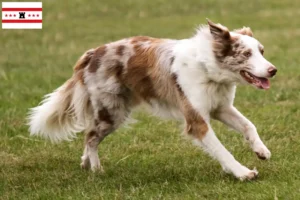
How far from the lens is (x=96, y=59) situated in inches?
297

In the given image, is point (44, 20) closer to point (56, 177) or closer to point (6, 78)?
point (6, 78)

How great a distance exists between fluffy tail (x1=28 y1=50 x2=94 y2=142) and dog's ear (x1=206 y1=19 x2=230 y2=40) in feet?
5.40

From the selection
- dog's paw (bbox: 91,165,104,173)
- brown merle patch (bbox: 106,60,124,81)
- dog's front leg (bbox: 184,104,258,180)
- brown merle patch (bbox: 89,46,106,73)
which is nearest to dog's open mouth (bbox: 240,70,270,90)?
dog's front leg (bbox: 184,104,258,180)

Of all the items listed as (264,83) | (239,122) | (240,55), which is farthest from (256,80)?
(239,122)

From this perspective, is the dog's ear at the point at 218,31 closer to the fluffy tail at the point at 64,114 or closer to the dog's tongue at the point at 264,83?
the dog's tongue at the point at 264,83

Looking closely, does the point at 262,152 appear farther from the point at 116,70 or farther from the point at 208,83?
the point at 116,70

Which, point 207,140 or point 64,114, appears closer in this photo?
point 207,140

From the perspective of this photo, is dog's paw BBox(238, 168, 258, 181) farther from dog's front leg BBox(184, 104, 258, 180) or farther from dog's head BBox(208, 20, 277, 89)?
dog's head BBox(208, 20, 277, 89)

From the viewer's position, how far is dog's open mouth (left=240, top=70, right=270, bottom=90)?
21.3 ft

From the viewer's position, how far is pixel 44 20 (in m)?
21.3

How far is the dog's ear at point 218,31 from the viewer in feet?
21.7

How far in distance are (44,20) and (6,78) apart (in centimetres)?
839

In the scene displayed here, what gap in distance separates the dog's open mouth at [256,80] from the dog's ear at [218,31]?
344 mm

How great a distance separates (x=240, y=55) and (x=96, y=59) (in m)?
1.62
